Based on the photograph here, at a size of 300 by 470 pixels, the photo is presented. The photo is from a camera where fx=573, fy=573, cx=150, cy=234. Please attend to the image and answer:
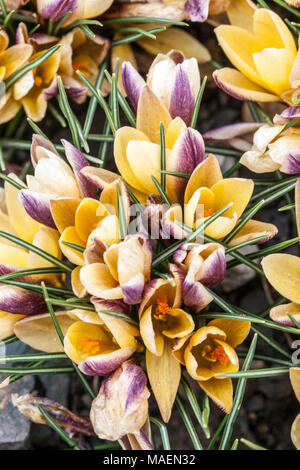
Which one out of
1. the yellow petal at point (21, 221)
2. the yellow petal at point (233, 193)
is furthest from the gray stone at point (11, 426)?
the yellow petal at point (233, 193)

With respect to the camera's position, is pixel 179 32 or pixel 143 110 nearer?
pixel 143 110

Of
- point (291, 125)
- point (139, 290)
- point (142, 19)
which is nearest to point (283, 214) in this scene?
point (291, 125)

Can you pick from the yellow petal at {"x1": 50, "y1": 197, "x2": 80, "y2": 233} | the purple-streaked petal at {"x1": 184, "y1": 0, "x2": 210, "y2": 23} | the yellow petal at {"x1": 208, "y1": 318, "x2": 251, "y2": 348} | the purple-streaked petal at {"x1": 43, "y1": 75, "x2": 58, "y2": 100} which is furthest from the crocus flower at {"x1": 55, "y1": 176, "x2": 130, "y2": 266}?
the purple-streaked petal at {"x1": 184, "y1": 0, "x2": 210, "y2": 23}

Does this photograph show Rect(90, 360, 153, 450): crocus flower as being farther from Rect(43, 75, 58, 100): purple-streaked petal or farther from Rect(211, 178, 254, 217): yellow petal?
Rect(43, 75, 58, 100): purple-streaked petal

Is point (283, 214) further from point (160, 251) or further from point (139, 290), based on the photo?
point (139, 290)

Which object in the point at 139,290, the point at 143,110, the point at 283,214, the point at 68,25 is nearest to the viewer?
the point at 139,290

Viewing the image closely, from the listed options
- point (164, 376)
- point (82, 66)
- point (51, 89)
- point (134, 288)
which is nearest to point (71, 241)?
point (134, 288)
